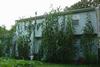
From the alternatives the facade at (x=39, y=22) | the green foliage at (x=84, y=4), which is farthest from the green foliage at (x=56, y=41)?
the green foliage at (x=84, y=4)

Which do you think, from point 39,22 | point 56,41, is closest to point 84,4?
point 39,22

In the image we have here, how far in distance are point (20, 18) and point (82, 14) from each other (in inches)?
342

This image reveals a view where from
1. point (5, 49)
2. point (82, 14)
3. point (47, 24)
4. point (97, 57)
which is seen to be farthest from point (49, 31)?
point (5, 49)

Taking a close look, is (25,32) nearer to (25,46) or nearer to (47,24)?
(25,46)

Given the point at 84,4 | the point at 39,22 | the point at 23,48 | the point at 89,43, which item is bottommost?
the point at 23,48

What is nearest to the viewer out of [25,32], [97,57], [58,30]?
[97,57]

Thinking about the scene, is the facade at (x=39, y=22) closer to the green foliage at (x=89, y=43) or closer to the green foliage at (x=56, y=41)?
the green foliage at (x=89, y=43)

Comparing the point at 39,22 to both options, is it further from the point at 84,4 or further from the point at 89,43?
the point at 84,4

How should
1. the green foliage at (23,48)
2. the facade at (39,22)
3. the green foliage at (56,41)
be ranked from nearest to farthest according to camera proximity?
1. the green foliage at (56,41)
2. the facade at (39,22)
3. the green foliage at (23,48)

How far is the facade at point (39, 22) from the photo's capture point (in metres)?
22.6

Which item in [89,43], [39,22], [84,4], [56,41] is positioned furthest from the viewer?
[84,4]

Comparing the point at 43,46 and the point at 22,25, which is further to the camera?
the point at 22,25

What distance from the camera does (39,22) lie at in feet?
89.4

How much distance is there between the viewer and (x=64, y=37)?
2209 centimetres
